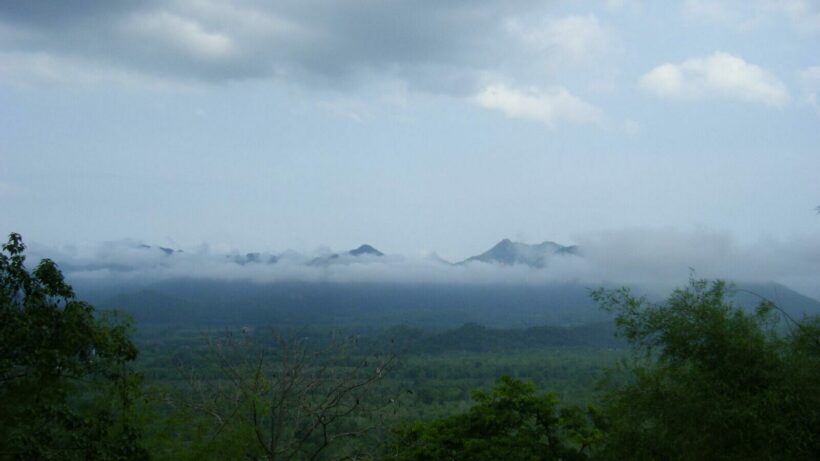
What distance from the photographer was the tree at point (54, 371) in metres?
8.95

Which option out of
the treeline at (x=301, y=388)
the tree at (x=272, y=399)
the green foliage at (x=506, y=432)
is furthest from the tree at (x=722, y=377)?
the green foliage at (x=506, y=432)

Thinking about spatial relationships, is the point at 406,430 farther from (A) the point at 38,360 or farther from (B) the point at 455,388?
(B) the point at 455,388

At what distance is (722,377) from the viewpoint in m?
10.5

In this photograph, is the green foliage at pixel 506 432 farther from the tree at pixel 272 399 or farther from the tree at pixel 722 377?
the tree at pixel 272 399

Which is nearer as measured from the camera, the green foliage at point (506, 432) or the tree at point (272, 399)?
the tree at point (272, 399)

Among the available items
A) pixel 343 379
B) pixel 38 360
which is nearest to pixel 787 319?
pixel 343 379

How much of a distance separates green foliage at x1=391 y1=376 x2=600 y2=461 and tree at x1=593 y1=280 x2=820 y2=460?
5.24 m

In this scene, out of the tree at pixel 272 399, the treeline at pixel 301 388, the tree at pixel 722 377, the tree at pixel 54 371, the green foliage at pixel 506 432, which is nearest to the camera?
the tree at pixel 54 371

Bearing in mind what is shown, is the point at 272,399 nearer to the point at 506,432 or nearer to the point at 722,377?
the point at 722,377

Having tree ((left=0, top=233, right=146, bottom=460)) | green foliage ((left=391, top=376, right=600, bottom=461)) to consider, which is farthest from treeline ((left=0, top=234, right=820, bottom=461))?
green foliage ((left=391, top=376, right=600, bottom=461))

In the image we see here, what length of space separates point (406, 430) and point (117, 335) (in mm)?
10056

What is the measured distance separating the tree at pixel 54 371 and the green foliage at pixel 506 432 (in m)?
8.47

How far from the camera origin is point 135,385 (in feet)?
35.2

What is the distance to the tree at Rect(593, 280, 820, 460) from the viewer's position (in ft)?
32.8
